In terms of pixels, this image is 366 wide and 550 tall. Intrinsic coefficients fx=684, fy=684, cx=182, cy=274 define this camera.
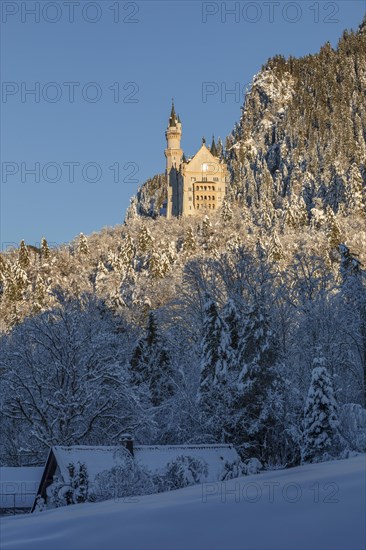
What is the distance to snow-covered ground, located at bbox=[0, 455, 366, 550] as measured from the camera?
5.09 m

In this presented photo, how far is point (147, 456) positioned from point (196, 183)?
132 metres

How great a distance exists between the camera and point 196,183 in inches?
6132

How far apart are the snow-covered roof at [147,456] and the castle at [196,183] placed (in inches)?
4977

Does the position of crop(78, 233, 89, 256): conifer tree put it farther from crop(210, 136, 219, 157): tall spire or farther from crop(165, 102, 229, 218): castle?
crop(210, 136, 219, 157): tall spire

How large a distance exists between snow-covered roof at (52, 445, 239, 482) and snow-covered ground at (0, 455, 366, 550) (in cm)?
1750

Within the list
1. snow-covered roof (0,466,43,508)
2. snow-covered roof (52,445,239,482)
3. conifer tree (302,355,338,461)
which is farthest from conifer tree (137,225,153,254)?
snow-covered roof (52,445,239,482)

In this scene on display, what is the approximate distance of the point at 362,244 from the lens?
93188mm

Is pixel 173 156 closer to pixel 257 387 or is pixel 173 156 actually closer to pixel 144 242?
pixel 144 242

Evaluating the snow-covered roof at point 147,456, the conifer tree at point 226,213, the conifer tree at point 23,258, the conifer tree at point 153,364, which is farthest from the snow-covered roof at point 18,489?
the conifer tree at point 226,213

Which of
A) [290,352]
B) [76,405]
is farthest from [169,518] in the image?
[290,352]

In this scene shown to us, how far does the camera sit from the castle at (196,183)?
155 metres

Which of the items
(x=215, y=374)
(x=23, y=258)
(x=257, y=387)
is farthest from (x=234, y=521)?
(x=23, y=258)

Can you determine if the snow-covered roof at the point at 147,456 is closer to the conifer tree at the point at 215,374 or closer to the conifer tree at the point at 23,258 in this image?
the conifer tree at the point at 215,374

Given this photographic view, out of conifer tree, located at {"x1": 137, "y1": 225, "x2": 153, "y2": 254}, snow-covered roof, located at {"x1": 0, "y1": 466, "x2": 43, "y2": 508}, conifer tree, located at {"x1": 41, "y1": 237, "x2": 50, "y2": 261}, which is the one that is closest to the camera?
snow-covered roof, located at {"x1": 0, "y1": 466, "x2": 43, "y2": 508}
